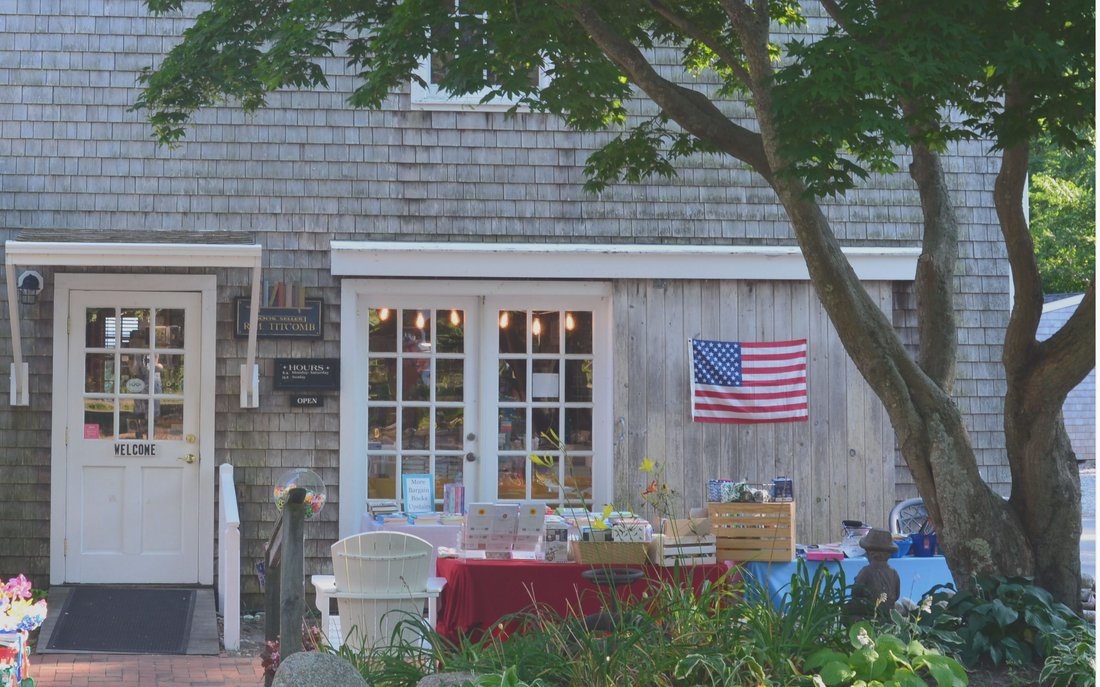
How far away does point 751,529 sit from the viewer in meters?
5.82

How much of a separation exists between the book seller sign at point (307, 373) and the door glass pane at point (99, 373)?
118 cm

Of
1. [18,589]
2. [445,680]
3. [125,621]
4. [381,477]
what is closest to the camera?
[445,680]

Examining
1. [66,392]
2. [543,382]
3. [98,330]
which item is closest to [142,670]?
[66,392]

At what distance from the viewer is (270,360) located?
7.69 metres

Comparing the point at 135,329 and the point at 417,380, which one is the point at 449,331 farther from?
the point at 135,329

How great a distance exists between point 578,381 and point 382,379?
4.71 feet

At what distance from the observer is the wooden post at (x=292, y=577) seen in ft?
14.3

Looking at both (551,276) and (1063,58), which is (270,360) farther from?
(1063,58)

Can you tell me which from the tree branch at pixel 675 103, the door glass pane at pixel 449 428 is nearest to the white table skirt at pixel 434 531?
the door glass pane at pixel 449 428

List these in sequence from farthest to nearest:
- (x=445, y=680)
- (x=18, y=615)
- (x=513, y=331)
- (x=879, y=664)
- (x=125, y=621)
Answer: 1. (x=513, y=331)
2. (x=125, y=621)
3. (x=18, y=615)
4. (x=445, y=680)
5. (x=879, y=664)

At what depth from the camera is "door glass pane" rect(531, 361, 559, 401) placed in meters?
8.02

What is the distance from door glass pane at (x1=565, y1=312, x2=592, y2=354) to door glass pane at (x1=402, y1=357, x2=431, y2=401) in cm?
104

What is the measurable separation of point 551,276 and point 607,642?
177 inches

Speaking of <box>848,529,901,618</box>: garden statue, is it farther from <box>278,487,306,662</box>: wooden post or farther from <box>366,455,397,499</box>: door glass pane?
<box>366,455,397,499</box>: door glass pane
